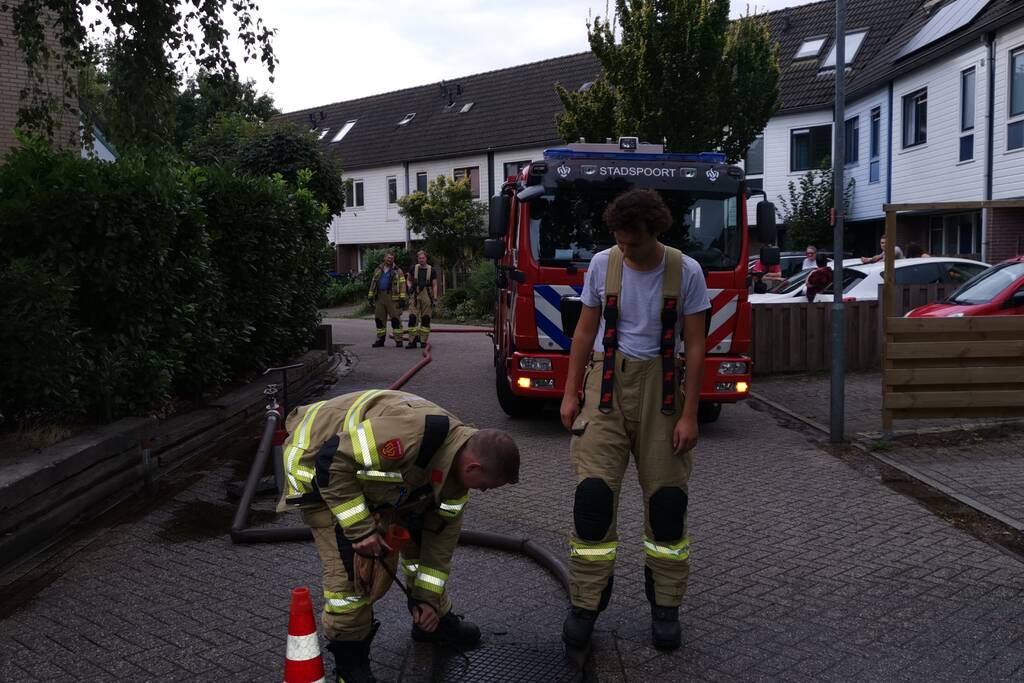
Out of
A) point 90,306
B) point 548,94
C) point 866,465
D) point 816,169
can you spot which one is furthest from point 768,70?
point 548,94

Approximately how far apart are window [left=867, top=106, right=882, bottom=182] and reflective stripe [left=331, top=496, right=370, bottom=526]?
2502cm

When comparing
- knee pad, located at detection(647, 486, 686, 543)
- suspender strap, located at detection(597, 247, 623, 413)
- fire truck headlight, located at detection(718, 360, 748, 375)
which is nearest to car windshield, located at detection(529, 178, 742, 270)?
fire truck headlight, located at detection(718, 360, 748, 375)

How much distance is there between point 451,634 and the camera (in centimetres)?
448

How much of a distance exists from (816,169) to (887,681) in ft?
86.4

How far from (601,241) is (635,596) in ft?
16.3

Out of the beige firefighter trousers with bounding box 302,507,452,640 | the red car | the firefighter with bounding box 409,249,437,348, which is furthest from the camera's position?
the firefighter with bounding box 409,249,437,348

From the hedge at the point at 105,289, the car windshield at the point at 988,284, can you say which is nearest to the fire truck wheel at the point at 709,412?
the car windshield at the point at 988,284

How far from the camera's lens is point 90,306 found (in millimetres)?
7824

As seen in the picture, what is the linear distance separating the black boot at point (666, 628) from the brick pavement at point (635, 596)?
5 centimetres

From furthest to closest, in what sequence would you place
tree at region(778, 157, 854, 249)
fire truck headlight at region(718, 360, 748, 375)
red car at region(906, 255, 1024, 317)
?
tree at region(778, 157, 854, 249), red car at region(906, 255, 1024, 317), fire truck headlight at region(718, 360, 748, 375)

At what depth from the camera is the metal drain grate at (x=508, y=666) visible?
4203 millimetres

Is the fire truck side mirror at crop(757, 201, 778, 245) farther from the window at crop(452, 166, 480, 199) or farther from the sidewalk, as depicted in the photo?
the window at crop(452, 166, 480, 199)

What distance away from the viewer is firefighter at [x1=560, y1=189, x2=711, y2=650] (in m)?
4.41

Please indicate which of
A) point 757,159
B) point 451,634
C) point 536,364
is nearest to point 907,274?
point 536,364
